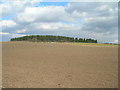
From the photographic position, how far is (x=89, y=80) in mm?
7730

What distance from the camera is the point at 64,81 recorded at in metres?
7.41

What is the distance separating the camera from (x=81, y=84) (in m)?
7.07

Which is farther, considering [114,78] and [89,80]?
[114,78]

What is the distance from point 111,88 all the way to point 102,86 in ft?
1.28

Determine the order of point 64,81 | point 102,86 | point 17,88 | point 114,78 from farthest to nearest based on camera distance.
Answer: point 114,78, point 64,81, point 102,86, point 17,88

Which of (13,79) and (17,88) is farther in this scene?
(13,79)

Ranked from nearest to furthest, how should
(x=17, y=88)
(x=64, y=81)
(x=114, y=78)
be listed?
(x=17, y=88) → (x=64, y=81) → (x=114, y=78)

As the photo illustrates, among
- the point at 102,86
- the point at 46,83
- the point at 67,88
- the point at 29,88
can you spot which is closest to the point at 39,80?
the point at 46,83

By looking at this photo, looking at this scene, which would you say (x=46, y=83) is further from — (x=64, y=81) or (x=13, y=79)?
(x=13, y=79)

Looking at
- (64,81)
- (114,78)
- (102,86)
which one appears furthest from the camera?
(114,78)

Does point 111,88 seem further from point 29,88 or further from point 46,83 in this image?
point 29,88

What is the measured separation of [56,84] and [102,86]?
2.01m

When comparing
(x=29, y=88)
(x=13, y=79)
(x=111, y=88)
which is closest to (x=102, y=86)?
(x=111, y=88)

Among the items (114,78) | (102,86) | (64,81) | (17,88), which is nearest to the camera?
(17,88)
